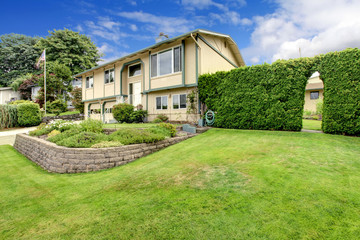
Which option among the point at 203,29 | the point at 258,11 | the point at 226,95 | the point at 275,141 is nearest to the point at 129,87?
A: the point at 203,29

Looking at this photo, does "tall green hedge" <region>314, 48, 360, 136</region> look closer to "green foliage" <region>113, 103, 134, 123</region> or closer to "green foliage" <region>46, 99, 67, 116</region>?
"green foliage" <region>113, 103, 134, 123</region>

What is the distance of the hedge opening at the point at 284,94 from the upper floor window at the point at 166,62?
3147 millimetres

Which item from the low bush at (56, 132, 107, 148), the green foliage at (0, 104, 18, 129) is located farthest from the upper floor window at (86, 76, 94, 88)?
the low bush at (56, 132, 107, 148)

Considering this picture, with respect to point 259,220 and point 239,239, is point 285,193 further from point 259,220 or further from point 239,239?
point 239,239

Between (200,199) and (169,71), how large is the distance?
38.8ft

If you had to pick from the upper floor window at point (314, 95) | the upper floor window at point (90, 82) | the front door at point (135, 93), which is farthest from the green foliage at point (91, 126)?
the upper floor window at point (314, 95)

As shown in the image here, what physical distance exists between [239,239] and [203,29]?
1263 centimetres

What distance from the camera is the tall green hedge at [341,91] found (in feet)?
23.8

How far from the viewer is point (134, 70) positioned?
17.7 metres

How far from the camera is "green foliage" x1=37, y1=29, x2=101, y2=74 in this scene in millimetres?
32966

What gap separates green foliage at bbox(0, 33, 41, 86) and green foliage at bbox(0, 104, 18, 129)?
93.3 ft

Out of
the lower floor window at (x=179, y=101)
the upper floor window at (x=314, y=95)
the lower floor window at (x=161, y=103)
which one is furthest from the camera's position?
the upper floor window at (x=314, y=95)

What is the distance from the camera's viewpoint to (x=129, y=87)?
1795 cm

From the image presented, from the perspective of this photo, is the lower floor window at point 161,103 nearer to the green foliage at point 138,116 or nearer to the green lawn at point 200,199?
the green foliage at point 138,116
